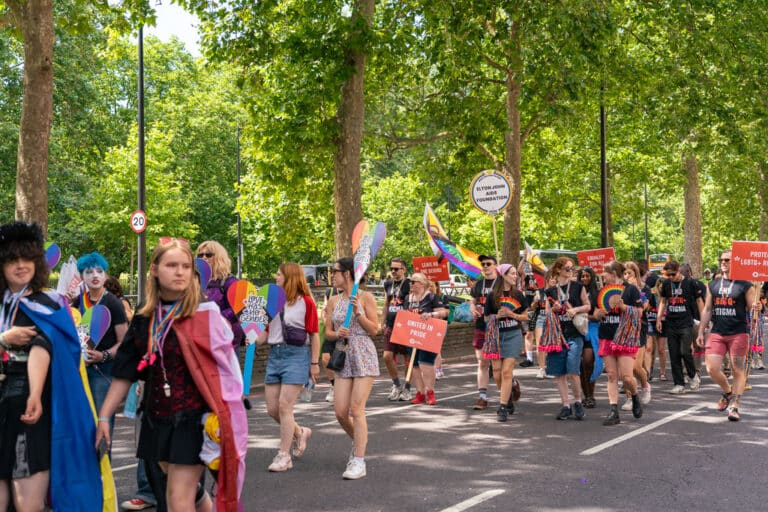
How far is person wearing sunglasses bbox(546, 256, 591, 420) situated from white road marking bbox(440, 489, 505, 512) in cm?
370

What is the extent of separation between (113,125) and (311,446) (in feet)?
131

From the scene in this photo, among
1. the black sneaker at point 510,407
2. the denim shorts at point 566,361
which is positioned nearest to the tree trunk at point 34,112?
the black sneaker at point 510,407

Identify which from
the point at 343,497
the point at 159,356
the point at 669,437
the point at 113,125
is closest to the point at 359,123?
the point at 669,437

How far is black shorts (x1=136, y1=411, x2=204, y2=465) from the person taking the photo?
3982 mm

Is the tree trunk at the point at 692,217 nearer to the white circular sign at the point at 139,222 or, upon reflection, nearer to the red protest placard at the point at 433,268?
the red protest placard at the point at 433,268

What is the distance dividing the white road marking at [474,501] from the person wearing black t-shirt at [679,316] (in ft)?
23.2

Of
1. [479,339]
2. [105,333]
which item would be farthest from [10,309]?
[479,339]

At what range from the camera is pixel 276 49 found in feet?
54.0

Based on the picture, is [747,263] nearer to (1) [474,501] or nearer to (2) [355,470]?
(1) [474,501]

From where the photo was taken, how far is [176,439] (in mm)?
3986

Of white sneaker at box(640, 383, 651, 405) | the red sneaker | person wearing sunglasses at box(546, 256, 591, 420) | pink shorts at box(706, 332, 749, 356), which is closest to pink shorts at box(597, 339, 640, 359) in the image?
person wearing sunglasses at box(546, 256, 591, 420)

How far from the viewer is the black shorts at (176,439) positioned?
3982mm

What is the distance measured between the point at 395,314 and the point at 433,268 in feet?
13.0

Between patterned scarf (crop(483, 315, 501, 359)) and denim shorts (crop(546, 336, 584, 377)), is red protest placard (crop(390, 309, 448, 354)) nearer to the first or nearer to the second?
patterned scarf (crop(483, 315, 501, 359))
